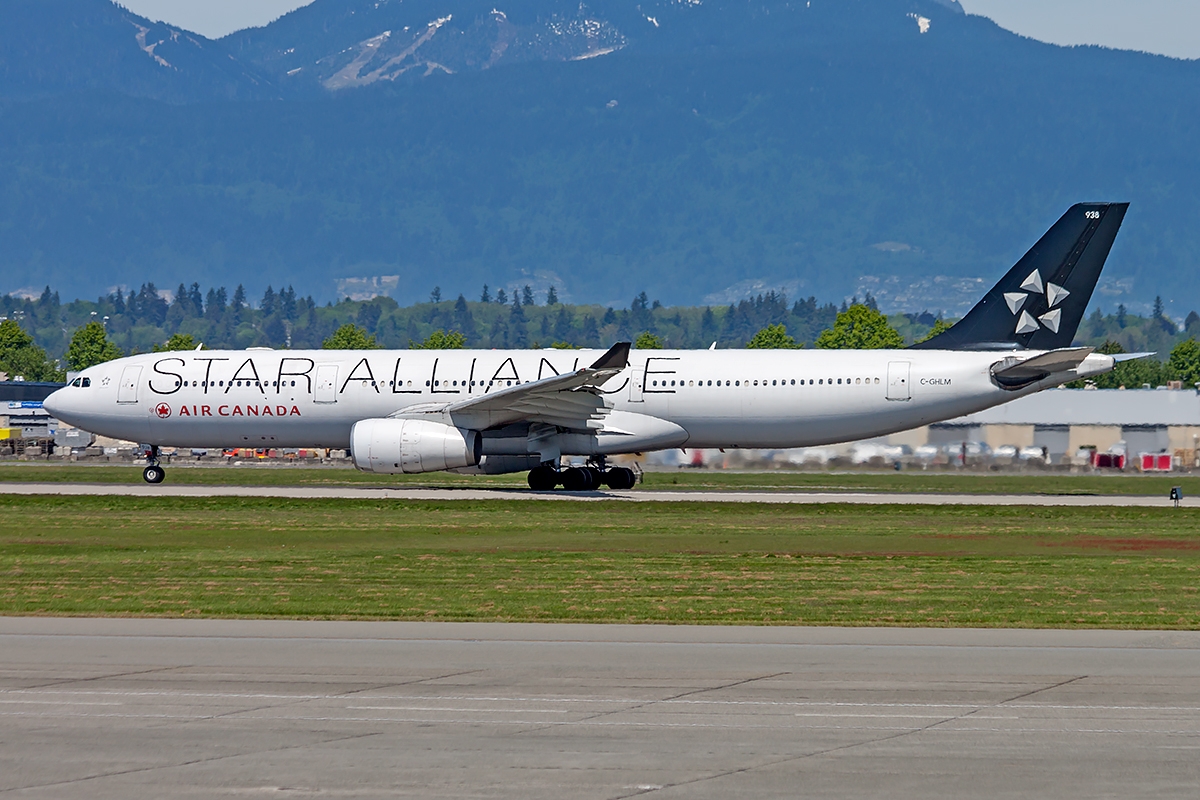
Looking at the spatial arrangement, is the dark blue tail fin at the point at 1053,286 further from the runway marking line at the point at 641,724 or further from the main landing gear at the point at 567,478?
the runway marking line at the point at 641,724

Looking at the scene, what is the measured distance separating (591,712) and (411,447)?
93.5ft

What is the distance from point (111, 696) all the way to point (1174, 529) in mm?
25328

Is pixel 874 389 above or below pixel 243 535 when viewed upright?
above

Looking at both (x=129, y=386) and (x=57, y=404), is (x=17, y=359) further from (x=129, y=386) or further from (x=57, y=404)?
(x=129, y=386)

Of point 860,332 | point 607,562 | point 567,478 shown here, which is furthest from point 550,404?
point 860,332

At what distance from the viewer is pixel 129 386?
46.5 meters

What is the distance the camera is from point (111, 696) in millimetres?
13617

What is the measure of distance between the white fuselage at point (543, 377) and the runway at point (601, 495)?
1.67 metres

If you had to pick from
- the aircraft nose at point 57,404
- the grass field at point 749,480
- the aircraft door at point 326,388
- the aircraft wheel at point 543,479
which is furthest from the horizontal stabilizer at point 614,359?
the aircraft nose at point 57,404

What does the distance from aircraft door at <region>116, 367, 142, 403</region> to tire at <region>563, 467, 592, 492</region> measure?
1385 cm

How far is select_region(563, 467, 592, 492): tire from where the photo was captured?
44.0 meters

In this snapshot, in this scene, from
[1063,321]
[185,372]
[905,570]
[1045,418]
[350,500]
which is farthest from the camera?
[1045,418]

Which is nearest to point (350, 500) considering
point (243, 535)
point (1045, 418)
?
point (243, 535)

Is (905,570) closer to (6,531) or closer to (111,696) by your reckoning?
(111,696)
